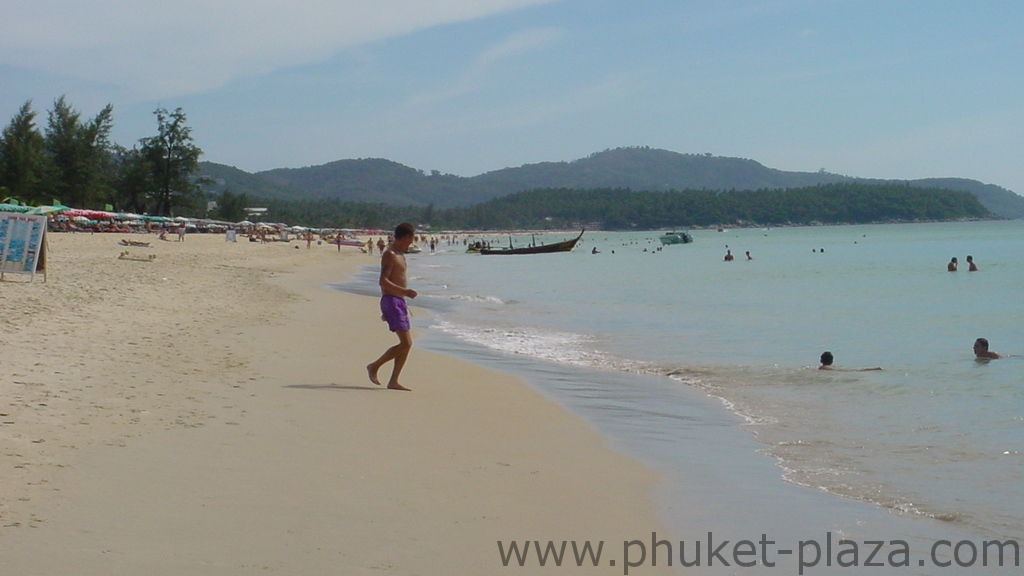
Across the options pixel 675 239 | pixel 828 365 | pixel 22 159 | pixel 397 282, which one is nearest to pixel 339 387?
pixel 397 282

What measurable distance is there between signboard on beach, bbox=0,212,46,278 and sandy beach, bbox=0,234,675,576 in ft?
15.9

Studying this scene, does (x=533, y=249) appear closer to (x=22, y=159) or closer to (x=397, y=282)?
(x=22, y=159)

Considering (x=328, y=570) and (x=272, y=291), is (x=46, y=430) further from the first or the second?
(x=272, y=291)

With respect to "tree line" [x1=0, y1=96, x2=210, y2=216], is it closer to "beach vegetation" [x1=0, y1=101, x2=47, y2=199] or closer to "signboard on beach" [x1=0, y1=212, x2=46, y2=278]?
"beach vegetation" [x1=0, y1=101, x2=47, y2=199]

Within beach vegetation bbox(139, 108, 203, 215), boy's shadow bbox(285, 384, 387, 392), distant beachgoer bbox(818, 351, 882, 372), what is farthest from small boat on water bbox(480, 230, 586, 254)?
boy's shadow bbox(285, 384, 387, 392)

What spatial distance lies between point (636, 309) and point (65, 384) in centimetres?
1803

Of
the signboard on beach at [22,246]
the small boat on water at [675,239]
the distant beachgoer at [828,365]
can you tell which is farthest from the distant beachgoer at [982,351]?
the small boat on water at [675,239]

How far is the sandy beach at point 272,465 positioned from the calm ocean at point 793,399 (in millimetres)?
689

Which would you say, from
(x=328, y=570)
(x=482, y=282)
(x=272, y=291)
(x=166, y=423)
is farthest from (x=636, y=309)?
(x=328, y=570)

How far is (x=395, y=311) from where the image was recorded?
885cm

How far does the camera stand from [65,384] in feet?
24.1

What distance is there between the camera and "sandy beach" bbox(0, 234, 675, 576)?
420cm

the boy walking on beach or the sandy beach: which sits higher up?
the boy walking on beach

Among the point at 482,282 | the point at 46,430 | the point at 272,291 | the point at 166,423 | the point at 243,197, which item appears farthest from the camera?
the point at 243,197
